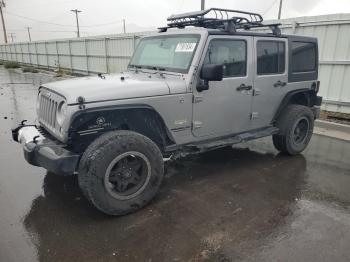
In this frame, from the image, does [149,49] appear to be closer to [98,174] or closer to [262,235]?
[98,174]

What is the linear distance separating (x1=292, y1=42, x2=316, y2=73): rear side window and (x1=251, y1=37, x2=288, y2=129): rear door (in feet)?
0.87

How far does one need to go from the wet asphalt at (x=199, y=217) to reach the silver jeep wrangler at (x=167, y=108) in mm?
387

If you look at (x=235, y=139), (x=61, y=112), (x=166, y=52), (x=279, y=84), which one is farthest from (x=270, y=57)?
(x=61, y=112)

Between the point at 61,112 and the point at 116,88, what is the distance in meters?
0.65

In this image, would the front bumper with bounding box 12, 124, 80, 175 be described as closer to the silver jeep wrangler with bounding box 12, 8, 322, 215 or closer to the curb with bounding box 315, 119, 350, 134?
the silver jeep wrangler with bounding box 12, 8, 322, 215

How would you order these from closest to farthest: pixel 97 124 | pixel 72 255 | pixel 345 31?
pixel 72 255 < pixel 97 124 < pixel 345 31

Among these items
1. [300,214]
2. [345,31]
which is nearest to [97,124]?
[300,214]

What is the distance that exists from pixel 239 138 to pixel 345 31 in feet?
16.9

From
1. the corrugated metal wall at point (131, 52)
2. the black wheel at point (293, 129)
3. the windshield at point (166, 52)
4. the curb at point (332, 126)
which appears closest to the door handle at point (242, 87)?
the windshield at point (166, 52)

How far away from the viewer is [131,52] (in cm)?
1541

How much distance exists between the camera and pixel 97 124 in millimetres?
3434

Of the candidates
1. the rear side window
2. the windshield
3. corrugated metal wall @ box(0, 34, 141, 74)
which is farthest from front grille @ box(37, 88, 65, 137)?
corrugated metal wall @ box(0, 34, 141, 74)

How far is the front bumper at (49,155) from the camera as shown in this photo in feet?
10.2

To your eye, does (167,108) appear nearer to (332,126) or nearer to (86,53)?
(332,126)
